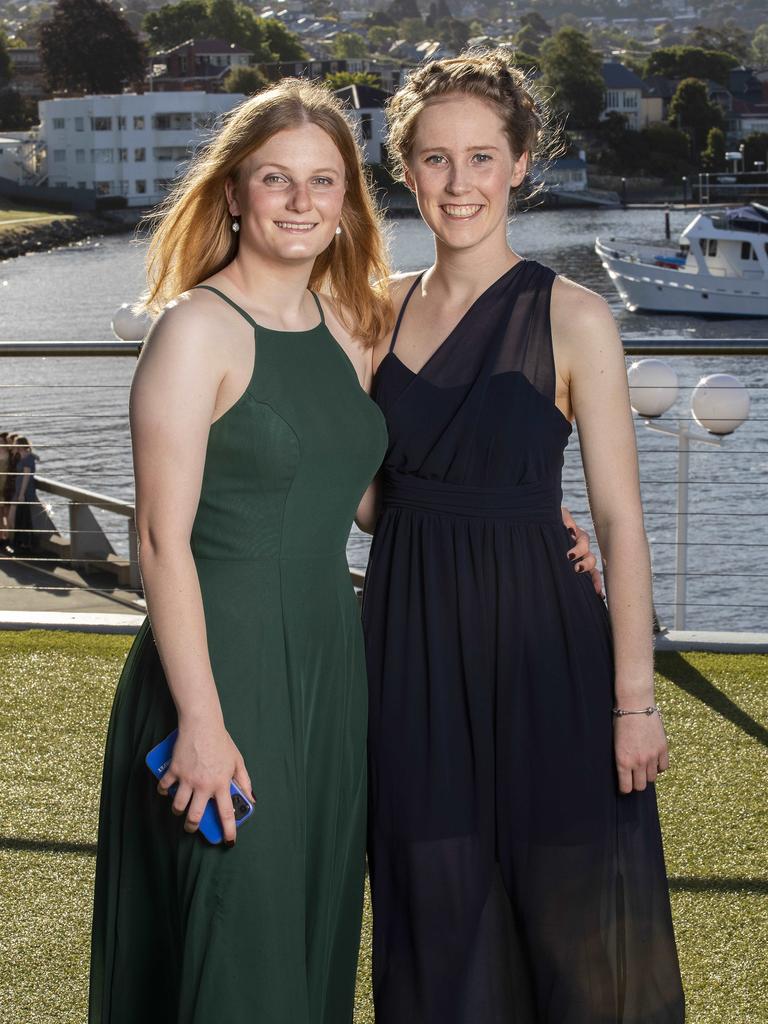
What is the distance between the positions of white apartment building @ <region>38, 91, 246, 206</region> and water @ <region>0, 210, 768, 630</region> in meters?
11.3

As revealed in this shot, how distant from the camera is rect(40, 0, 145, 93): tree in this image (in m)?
79.1

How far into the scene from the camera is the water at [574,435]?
13.4m

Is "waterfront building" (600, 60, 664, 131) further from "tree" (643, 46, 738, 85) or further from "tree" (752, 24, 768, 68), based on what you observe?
"tree" (752, 24, 768, 68)

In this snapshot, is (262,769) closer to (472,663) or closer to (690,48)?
(472,663)

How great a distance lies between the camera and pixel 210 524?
148 cm

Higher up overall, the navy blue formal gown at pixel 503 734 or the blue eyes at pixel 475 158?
the blue eyes at pixel 475 158

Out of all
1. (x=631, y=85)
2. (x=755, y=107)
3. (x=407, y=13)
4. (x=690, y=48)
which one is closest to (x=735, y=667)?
(x=631, y=85)

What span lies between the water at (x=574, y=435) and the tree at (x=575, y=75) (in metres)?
22.9

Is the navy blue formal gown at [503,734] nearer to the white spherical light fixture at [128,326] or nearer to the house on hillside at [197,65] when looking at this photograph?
the white spherical light fixture at [128,326]

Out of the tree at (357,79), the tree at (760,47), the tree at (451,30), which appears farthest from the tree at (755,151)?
the tree at (451,30)

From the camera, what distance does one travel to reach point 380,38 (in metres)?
129

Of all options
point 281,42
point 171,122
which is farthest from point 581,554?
point 281,42

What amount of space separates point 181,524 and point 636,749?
2.02 ft

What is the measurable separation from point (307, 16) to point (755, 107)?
76.6 m
